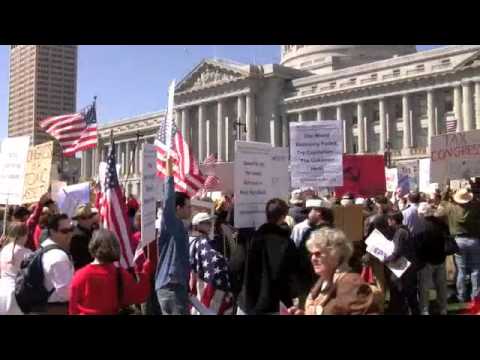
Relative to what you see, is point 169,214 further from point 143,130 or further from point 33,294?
point 143,130

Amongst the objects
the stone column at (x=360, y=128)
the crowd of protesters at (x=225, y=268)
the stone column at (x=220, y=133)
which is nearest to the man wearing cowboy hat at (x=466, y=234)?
the crowd of protesters at (x=225, y=268)

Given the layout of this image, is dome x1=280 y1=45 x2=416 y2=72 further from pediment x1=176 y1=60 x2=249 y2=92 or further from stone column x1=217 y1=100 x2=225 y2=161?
stone column x1=217 y1=100 x2=225 y2=161

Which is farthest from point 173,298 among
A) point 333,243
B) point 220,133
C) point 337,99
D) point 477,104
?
point 220,133

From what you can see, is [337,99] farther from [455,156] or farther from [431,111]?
[455,156]

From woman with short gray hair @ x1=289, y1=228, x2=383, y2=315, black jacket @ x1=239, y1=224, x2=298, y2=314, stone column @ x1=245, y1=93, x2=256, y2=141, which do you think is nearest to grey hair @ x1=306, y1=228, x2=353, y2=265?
woman with short gray hair @ x1=289, y1=228, x2=383, y2=315

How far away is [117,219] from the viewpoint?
6.20 metres

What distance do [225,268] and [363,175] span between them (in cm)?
947

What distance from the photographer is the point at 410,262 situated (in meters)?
8.52

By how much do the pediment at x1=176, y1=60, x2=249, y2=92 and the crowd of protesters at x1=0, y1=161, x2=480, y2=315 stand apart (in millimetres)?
63960

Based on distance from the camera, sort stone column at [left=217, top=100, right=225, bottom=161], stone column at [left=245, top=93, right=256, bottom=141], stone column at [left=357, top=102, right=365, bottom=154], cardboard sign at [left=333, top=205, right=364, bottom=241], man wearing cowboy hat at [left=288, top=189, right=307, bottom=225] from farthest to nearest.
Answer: stone column at [left=217, top=100, right=225, bottom=161] → stone column at [left=245, top=93, right=256, bottom=141] → stone column at [left=357, top=102, right=365, bottom=154] → man wearing cowboy hat at [left=288, top=189, right=307, bottom=225] → cardboard sign at [left=333, top=205, right=364, bottom=241]

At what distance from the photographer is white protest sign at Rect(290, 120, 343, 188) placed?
34.2ft

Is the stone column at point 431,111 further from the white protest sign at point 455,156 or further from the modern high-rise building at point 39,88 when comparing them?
the modern high-rise building at point 39,88

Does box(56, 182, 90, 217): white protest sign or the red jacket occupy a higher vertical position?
box(56, 182, 90, 217): white protest sign
